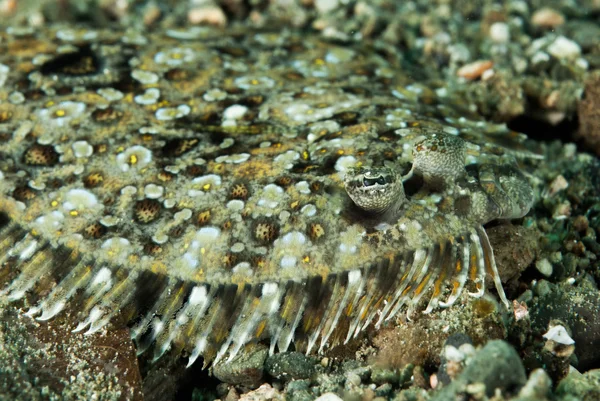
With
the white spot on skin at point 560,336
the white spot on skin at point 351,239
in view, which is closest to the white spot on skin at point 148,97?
the white spot on skin at point 351,239

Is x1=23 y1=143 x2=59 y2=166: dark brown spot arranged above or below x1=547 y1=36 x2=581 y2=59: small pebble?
above

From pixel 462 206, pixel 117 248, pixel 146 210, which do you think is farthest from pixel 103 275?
pixel 462 206

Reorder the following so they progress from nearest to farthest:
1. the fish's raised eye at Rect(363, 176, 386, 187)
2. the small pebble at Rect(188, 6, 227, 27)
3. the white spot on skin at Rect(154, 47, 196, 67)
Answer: the fish's raised eye at Rect(363, 176, 386, 187), the white spot on skin at Rect(154, 47, 196, 67), the small pebble at Rect(188, 6, 227, 27)

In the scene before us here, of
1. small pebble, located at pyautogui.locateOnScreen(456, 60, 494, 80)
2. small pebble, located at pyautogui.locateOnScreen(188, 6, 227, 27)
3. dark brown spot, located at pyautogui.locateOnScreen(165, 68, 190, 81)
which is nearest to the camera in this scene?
dark brown spot, located at pyautogui.locateOnScreen(165, 68, 190, 81)

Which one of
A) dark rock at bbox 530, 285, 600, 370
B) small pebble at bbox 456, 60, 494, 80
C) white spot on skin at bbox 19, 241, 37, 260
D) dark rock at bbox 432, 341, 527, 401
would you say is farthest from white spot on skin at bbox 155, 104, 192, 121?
small pebble at bbox 456, 60, 494, 80

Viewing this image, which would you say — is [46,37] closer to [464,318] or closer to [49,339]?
[49,339]

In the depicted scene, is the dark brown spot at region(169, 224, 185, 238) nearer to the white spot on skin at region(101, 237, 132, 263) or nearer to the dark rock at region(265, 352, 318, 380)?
the white spot on skin at region(101, 237, 132, 263)

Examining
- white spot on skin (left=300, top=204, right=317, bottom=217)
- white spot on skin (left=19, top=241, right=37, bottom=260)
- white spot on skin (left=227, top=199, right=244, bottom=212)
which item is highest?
white spot on skin (left=300, top=204, right=317, bottom=217)
